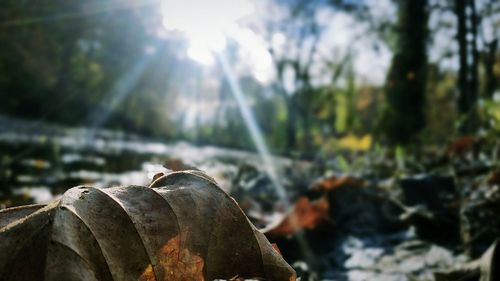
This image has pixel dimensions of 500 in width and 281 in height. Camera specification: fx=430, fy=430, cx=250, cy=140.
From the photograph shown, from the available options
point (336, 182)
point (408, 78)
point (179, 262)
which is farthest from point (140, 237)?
point (408, 78)

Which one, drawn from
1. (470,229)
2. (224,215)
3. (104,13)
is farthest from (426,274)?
(104,13)

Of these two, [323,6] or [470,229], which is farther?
[323,6]

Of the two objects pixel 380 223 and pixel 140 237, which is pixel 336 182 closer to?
pixel 380 223

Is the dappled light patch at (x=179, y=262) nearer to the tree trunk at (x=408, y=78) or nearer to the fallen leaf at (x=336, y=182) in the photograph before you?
the fallen leaf at (x=336, y=182)

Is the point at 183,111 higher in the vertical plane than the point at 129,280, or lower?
higher

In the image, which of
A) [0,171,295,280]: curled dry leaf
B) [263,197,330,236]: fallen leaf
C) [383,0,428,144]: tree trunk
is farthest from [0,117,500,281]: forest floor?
[383,0,428,144]: tree trunk

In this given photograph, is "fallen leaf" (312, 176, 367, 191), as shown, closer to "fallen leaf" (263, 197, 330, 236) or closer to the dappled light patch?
"fallen leaf" (263, 197, 330, 236)

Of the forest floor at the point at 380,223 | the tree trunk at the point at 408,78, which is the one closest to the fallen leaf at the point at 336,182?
the forest floor at the point at 380,223

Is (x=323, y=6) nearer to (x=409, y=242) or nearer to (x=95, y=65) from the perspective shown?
(x=95, y=65)
